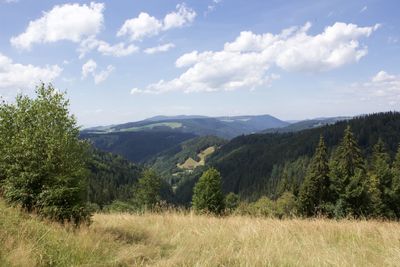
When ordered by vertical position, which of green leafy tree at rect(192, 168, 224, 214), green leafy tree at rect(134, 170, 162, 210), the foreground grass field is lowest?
green leafy tree at rect(134, 170, 162, 210)

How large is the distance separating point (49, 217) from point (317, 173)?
43.0 meters

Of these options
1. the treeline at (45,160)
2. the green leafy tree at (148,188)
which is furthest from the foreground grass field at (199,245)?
the green leafy tree at (148,188)

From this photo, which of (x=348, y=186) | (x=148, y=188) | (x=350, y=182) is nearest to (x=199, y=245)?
(x=348, y=186)

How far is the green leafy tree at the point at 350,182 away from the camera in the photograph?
43031 millimetres

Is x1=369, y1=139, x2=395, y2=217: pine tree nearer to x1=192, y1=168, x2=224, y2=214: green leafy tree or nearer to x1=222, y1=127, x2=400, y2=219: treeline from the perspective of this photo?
x1=222, y1=127, x2=400, y2=219: treeline

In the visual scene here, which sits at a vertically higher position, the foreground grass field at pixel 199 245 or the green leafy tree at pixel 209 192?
the foreground grass field at pixel 199 245

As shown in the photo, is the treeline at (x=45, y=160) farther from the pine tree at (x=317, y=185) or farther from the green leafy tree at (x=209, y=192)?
the pine tree at (x=317, y=185)

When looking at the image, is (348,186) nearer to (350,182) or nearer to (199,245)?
(350,182)

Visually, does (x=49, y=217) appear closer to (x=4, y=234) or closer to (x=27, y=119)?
(x=4, y=234)

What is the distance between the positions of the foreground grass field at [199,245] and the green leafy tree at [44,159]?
791mm

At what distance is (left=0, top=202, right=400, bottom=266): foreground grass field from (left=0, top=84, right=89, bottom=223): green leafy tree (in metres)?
0.79

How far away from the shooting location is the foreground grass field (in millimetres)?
5336

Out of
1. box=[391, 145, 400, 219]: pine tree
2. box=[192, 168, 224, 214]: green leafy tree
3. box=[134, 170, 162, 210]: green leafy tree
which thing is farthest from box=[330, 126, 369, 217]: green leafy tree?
box=[134, 170, 162, 210]: green leafy tree

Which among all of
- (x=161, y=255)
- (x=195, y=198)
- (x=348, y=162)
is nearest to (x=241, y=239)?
(x=161, y=255)
